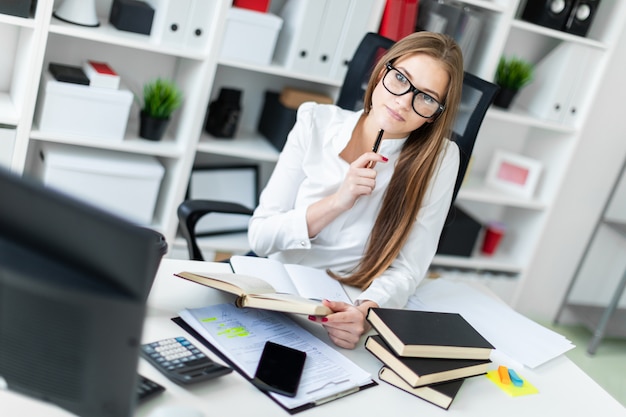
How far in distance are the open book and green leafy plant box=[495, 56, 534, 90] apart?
1.74 m

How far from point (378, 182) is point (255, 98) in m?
1.31

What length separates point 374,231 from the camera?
1877 mm

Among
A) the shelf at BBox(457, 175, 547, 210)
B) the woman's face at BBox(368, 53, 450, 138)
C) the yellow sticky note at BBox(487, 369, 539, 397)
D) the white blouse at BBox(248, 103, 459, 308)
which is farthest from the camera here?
the shelf at BBox(457, 175, 547, 210)

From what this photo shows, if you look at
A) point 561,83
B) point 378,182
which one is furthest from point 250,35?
point 561,83

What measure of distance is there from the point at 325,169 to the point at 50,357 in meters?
1.16

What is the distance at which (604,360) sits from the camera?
3.44m

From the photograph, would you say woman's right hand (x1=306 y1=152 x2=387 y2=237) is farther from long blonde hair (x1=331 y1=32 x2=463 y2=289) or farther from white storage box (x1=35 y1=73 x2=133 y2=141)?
white storage box (x1=35 y1=73 x2=133 y2=141)

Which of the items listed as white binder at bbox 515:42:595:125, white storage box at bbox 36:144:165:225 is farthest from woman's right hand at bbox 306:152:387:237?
white binder at bbox 515:42:595:125

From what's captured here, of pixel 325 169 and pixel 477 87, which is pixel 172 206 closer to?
pixel 325 169

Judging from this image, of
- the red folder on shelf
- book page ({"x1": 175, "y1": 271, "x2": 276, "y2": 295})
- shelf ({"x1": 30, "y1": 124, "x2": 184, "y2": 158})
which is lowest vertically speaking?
shelf ({"x1": 30, "y1": 124, "x2": 184, "y2": 158})

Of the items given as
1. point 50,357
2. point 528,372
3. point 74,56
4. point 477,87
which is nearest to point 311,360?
point 528,372

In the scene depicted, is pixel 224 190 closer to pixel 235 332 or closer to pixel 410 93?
pixel 410 93

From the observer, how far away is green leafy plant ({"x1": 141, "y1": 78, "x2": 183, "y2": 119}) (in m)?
2.66

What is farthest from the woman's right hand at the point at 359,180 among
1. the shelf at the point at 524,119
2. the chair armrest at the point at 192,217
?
the shelf at the point at 524,119
